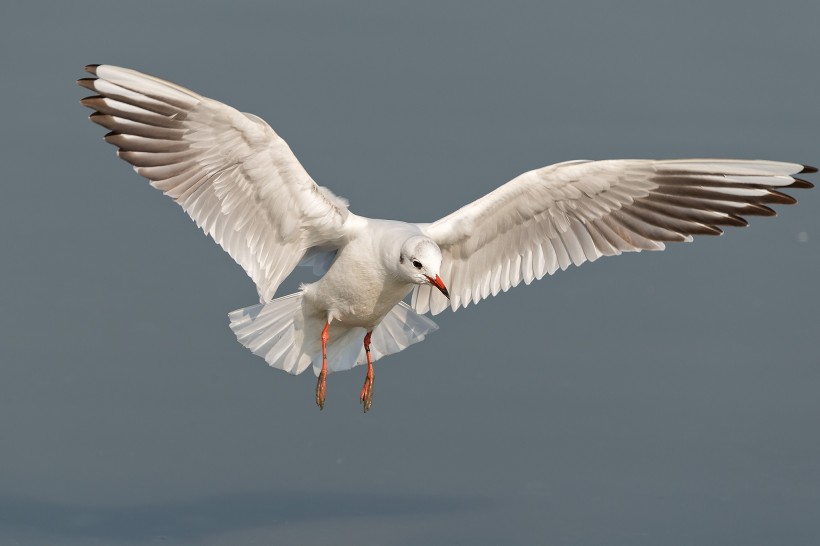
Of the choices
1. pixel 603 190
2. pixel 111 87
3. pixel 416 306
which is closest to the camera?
pixel 111 87

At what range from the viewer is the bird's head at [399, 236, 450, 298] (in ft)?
23.4

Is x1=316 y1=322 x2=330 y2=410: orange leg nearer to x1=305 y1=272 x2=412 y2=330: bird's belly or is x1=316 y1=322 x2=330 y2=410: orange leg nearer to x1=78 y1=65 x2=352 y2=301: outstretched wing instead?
x1=305 y1=272 x2=412 y2=330: bird's belly

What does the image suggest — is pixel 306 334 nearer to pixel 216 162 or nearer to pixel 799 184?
pixel 216 162

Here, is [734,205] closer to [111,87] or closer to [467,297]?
[467,297]

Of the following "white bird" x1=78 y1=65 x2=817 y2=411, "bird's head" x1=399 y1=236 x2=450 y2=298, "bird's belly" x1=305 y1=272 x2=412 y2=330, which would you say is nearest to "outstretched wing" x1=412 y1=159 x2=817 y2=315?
"white bird" x1=78 y1=65 x2=817 y2=411

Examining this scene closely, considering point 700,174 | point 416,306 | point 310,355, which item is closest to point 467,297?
point 416,306

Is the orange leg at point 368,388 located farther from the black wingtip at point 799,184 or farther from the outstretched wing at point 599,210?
the black wingtip at point 799,184

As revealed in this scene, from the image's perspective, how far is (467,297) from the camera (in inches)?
326

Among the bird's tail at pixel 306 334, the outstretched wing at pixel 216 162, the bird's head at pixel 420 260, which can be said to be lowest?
the bird's tail at pixel 306 334

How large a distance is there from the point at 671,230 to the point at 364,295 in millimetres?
1655

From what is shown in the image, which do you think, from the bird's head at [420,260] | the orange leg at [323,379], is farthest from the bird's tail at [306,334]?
the bird's head at [420,260]

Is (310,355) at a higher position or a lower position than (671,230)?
lower

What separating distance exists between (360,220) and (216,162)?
0.79m

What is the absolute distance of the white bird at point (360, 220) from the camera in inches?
286
